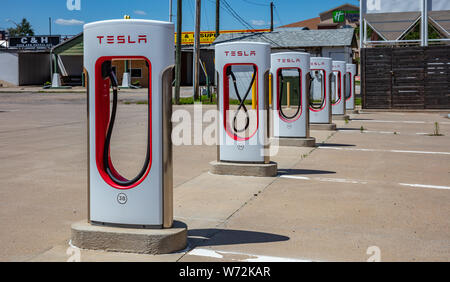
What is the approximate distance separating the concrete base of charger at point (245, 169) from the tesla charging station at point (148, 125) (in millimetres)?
3817

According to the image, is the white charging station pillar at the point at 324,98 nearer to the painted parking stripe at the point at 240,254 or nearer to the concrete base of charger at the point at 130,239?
the painted parking stripe at the point at 240,254

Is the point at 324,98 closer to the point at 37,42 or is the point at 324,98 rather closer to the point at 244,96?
the point at 244,96

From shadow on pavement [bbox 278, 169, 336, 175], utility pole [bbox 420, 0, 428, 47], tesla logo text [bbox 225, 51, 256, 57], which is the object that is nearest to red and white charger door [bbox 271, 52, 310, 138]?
shadow on pavement [bbox 278, 169, 336, 175]

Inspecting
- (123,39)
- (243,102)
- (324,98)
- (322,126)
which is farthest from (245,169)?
(322,126)

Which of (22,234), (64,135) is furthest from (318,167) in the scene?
(64,135)

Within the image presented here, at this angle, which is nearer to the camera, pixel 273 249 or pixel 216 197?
pixel 273 249

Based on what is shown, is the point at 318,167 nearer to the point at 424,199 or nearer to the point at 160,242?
the point at 424,199

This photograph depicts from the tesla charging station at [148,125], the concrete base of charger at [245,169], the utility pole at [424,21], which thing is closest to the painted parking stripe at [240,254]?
the tesla charging station at [148,125]

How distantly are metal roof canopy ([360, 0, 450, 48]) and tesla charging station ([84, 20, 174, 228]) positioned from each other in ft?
70.5

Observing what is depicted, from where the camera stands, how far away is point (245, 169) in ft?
29.2

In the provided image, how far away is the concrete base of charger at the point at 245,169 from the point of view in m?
8.81

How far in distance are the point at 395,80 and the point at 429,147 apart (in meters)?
13.2
